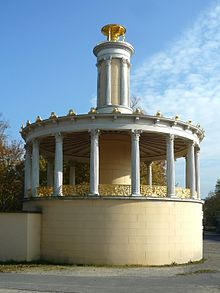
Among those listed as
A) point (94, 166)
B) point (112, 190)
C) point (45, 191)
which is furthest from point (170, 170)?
point (45, 191)

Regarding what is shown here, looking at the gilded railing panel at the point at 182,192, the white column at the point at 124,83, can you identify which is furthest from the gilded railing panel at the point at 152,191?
the white column at the point at 124,83

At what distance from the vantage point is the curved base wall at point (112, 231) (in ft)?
81.4

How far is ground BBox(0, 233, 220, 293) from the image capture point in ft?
52.8

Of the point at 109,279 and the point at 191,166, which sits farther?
the point at 191,166

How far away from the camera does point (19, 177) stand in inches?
1783

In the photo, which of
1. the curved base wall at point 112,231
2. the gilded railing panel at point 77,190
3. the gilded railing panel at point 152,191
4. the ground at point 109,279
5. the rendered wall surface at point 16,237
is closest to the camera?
the ground at point 109,279

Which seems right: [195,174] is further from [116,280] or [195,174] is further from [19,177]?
[19,177]

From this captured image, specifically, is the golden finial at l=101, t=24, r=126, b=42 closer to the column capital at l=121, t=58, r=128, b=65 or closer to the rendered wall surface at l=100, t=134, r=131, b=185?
the column capital at l=121, t=58, r=128, b=65

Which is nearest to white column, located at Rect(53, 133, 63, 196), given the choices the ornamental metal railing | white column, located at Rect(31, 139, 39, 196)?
the ornamental metal railing

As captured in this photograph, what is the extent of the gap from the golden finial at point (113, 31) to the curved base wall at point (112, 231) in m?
12.8

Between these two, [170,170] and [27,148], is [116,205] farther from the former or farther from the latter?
[27,148]

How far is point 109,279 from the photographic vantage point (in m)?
A: 18.8

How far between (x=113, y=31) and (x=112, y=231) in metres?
14.7

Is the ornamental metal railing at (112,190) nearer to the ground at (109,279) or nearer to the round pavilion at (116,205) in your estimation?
the round pavilion at (116,205)
